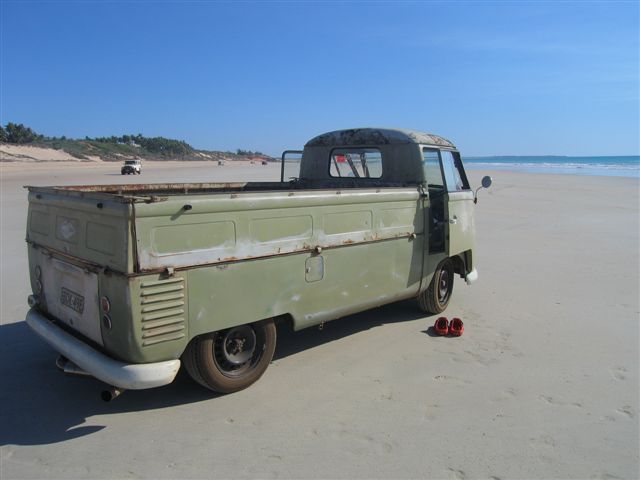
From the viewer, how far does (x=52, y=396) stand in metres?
3.91

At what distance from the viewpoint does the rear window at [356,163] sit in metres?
5.96

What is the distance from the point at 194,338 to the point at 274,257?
85 centimetres

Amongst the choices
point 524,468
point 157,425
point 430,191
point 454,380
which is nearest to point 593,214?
point 430,191

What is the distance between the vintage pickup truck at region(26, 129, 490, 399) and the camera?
10.7 feet

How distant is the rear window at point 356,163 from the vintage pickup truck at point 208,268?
420 mm

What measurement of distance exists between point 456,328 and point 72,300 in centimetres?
371

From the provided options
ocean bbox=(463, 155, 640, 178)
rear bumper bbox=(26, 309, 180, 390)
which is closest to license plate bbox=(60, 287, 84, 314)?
rear bumper bbox=(26, 309, 180, 390)

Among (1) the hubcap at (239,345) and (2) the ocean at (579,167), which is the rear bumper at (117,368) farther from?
(2) the ocean at (579,167)

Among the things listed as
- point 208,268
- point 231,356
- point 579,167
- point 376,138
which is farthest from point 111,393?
point 579,167

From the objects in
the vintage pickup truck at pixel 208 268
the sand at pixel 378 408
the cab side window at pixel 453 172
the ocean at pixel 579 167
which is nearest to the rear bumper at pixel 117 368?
the vintage pickup truck at pixel 208 268

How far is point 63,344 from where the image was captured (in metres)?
3.60

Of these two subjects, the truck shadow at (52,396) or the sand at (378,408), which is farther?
the truck shadow at (52,396)

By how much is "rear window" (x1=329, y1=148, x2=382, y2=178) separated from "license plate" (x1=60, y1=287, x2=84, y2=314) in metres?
3.53

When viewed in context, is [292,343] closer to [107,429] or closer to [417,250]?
[417,250]
